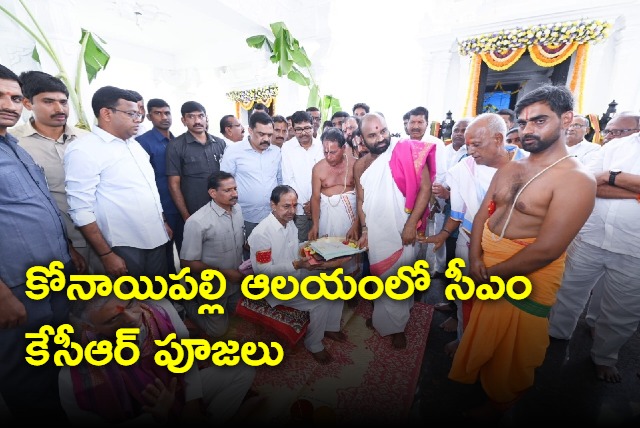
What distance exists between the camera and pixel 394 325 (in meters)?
2.61

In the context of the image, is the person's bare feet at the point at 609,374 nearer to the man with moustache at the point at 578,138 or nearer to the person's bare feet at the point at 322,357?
the person's bare feet at the point at 322,357

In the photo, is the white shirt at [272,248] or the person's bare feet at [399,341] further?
the person's bare feet at [399,341]

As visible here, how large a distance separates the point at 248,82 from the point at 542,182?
11.2 meters

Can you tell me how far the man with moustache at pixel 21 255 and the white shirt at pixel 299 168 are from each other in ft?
7.13

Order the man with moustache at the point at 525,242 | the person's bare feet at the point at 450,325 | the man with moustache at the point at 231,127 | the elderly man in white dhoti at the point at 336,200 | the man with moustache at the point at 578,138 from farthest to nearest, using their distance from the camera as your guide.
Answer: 1. the man with moustache at the point at 231,127
2. the man with moustache at the point at 578,138
3. the elderly man in white dhoti at the point at 336,200
4. the person's bare feet at the point at 450,325
5. the man with moustache at the point at 525,242

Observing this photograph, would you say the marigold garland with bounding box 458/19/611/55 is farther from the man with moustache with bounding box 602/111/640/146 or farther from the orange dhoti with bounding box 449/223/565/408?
the orange dhoti with bounding box 449/223/565/408

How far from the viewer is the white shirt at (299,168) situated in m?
3.50

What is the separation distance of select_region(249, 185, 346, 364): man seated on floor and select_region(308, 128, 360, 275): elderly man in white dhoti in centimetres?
62

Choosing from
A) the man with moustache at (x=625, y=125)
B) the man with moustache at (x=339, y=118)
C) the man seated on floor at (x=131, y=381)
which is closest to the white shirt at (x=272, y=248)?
the man seated on floor at (x=131, y=381)

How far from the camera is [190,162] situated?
333 centimetres

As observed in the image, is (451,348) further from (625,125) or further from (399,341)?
(625,125)

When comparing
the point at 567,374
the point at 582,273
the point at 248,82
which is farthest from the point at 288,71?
the point at 248,82

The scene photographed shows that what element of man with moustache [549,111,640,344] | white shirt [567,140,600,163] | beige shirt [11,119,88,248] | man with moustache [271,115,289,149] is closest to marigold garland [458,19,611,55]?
white shirt [567,140,600,163]

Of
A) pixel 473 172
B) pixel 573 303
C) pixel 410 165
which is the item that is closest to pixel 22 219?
pixel 410 165
